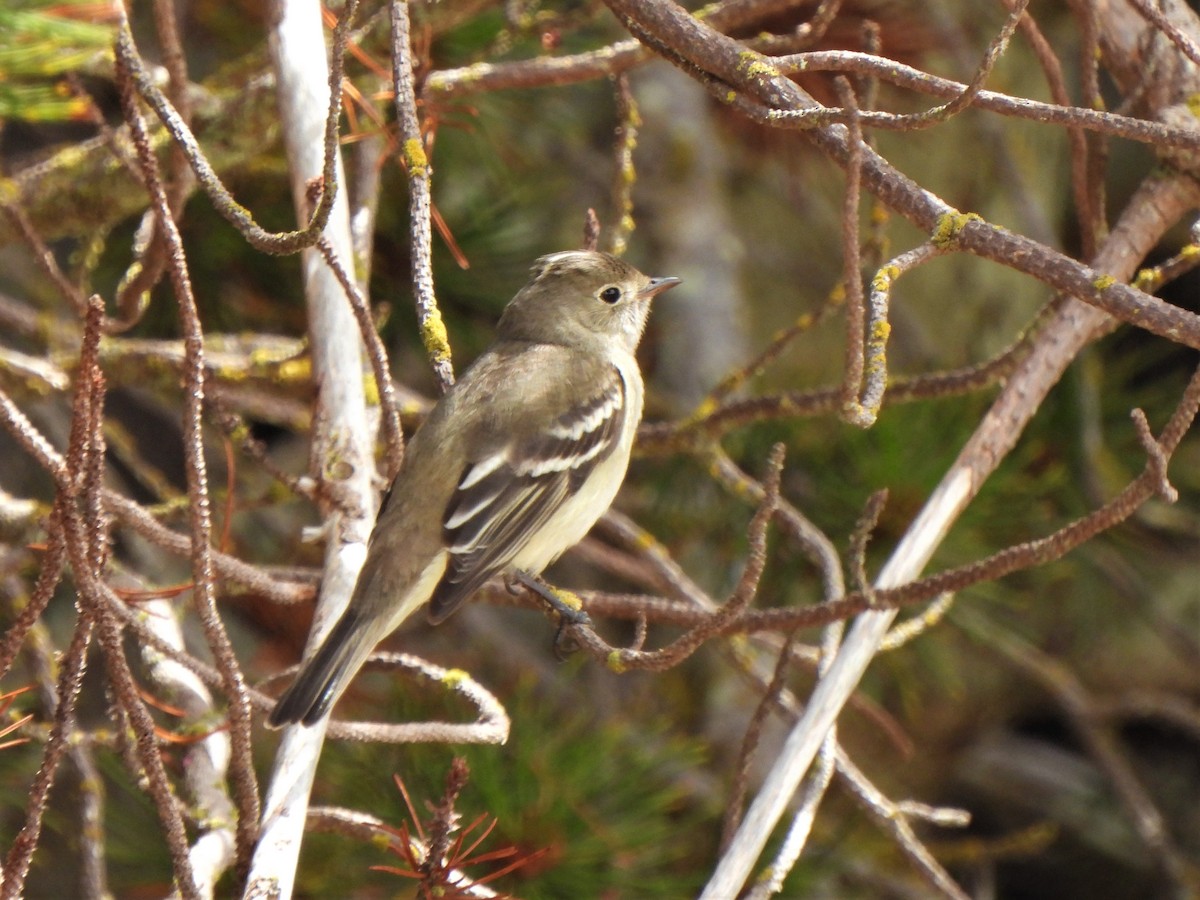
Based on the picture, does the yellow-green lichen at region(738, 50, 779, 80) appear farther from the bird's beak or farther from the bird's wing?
the bird's beak

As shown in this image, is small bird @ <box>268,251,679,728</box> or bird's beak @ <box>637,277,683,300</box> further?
bird's beak @ <box>637,277,683,300</box>

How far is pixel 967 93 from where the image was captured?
6.19ft

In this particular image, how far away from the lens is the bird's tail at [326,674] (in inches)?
93.3

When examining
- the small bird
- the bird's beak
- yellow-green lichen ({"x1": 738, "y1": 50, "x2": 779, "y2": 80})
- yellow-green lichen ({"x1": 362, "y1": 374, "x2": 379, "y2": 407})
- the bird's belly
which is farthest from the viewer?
the bird's beak

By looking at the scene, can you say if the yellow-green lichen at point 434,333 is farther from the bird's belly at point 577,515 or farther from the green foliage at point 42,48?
the green foliage at point 42,48

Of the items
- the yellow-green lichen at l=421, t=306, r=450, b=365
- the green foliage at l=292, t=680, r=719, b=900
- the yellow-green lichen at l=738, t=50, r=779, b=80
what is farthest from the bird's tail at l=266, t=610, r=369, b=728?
the yellow-green lichen at l=738, t=50, r=779, b=80

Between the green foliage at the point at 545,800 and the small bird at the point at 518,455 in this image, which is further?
the green foliage at the point at 545,800

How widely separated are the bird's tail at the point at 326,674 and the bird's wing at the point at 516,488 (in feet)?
1.04

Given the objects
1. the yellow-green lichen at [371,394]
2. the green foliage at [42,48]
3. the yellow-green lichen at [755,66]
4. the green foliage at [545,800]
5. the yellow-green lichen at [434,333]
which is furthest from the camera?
the green foliage at [545,800]

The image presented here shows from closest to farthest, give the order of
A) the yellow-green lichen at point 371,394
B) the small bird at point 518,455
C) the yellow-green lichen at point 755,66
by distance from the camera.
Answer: the yellow-green lichen at point 755,66 < the small bird at point 518,455 < the yellow-green lichen at point 371,394

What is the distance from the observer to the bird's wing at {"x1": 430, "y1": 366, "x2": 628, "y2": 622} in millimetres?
2982

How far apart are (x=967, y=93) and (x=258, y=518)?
375cm

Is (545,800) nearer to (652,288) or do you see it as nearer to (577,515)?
(577,515)

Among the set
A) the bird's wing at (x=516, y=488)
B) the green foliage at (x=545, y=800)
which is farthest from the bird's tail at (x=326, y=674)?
the green foliage at (x=545, y=800)
